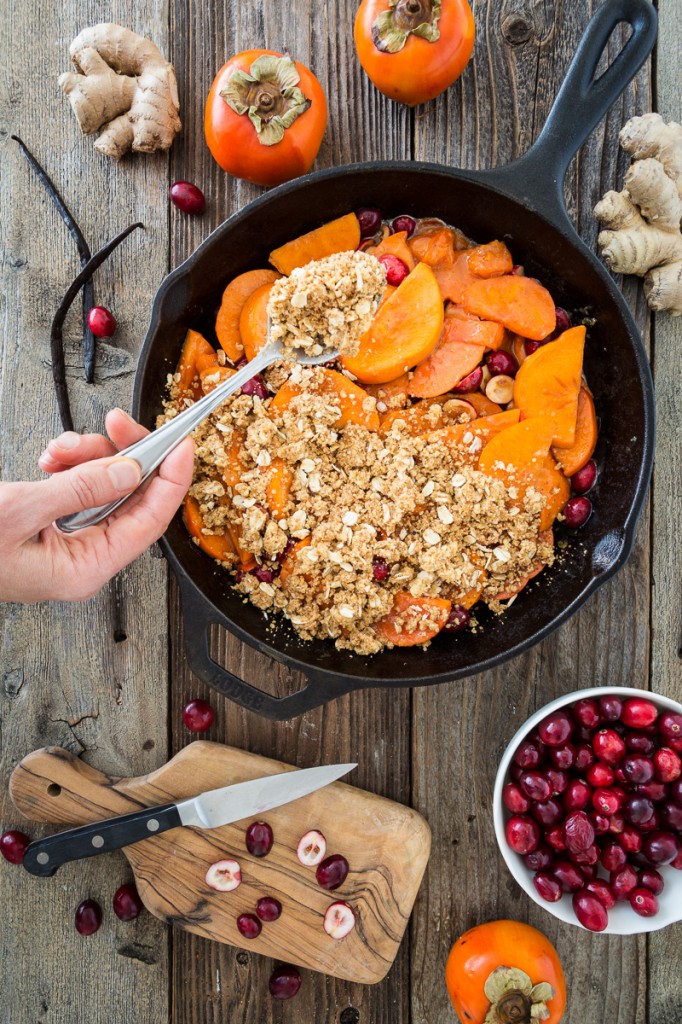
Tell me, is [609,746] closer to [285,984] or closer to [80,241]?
[285,984]

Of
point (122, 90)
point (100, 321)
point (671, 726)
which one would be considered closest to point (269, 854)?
point (671, 726)

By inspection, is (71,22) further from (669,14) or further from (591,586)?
(591,586)

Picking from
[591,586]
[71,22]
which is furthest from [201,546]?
[71,22]

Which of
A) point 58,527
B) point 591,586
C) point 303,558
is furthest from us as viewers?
point 303,558

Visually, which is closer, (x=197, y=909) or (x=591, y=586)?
(x=591, y=586)

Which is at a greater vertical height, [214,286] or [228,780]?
[214,286]

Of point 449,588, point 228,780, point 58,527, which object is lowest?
point 228,780

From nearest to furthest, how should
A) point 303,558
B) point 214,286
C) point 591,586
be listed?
point 591,586
point 303,558
point 214,286
